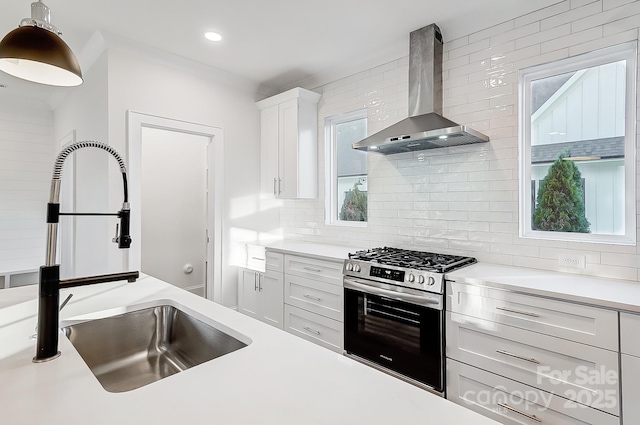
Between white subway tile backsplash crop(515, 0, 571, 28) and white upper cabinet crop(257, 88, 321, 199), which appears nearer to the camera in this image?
white subway tile backsplash crop(515, 0, 571, 28)

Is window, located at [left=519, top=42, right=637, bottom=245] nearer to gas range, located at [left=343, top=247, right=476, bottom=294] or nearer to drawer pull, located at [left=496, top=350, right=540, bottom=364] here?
gas range, located at [left=343, top=247, right=476, bottom=294]

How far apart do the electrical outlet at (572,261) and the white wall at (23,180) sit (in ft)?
20.3

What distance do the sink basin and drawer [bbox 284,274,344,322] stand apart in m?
1.54

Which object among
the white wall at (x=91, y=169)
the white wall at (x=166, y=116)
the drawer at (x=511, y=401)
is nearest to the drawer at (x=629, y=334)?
the drawer at (x=511, y=401)

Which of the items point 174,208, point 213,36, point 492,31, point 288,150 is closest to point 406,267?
point 492,31

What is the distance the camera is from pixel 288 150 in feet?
12.1

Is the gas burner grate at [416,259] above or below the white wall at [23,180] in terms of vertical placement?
below

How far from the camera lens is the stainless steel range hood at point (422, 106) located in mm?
2465

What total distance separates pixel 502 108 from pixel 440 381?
1969mm

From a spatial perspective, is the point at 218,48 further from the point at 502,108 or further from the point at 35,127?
the point at 35,127

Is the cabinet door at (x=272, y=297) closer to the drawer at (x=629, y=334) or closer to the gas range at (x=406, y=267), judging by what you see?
the gas range at (x=406, y=267)

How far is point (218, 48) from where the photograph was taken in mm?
3072

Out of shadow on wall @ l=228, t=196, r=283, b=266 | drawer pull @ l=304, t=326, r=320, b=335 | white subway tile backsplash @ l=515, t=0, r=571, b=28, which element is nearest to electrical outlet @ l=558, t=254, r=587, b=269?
white subway tile backsplash @ l=515, t=0, r=571, b=28

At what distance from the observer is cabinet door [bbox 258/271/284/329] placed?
3277 mm
